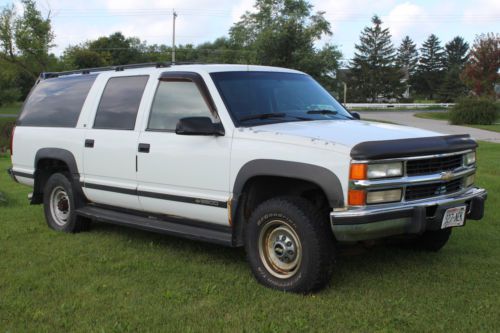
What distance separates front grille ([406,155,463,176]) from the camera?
433cm

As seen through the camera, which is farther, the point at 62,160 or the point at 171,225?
the point at 62,160

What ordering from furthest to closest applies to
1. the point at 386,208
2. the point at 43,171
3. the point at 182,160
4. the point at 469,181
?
the point at 43,171 → the point at 182,160 → the point at 469,181 → the point at 386,208

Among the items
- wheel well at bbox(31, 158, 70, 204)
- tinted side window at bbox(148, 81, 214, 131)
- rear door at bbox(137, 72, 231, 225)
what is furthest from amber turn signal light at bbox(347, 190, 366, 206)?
wheel well at bbox(31, 158, 70, 204)

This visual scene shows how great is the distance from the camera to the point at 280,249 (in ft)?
15.1

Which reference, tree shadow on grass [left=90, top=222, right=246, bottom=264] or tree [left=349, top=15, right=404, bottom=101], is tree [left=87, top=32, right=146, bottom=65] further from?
tree shadow on grass [left=90, top=222, right=246, bottom=264]

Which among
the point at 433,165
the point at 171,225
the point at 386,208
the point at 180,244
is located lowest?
the point at 180,244

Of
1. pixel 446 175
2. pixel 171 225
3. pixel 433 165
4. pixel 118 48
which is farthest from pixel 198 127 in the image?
pixel 118 48

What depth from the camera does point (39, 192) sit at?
712 cm

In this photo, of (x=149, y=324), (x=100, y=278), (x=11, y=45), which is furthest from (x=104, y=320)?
(x=11, y=45)

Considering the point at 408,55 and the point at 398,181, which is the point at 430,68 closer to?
the point at 408,55

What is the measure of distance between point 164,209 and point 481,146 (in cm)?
1332

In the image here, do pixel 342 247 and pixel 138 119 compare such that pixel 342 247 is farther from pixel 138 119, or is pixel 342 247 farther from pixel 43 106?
pixel 43 106

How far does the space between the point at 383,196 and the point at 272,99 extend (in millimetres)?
1623

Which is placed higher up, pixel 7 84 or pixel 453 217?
pixel 7 84
